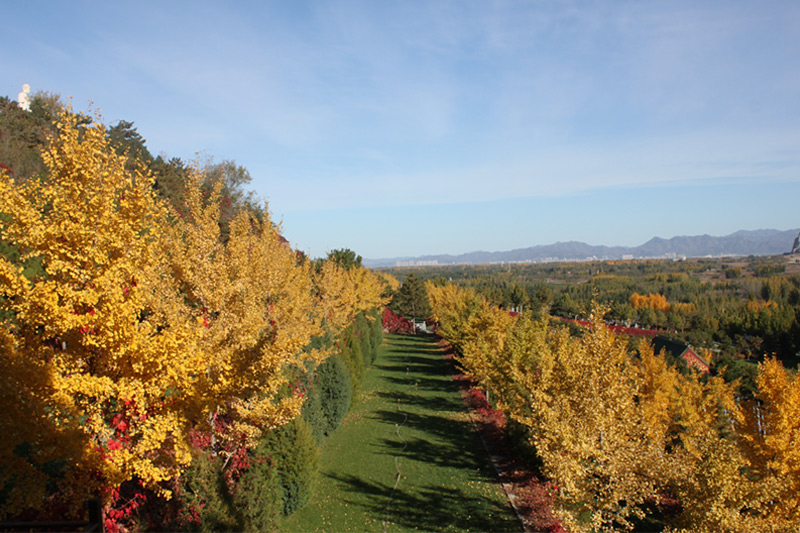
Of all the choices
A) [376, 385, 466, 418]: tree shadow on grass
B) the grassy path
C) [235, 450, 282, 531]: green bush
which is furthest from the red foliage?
[235, 450, 282, 531]: green bush

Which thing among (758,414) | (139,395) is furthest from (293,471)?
(758,414)

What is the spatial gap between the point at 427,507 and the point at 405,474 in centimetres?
255

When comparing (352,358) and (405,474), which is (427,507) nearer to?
(405,474)

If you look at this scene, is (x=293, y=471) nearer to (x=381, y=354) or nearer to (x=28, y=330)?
(x=28, y=330)

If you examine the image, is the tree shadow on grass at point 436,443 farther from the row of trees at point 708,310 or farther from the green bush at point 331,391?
the row of trees at point 708,310

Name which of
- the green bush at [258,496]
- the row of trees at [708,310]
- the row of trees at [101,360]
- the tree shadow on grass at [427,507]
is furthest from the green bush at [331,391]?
the row of trees at [708,310]

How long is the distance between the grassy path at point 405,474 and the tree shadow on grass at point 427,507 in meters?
0.03

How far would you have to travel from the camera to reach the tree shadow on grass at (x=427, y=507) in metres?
14.2

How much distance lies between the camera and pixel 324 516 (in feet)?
45.6

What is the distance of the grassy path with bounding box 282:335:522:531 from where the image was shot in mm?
14148

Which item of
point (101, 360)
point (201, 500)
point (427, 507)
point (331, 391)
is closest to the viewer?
point (101, 360)

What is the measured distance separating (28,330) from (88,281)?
3.88ft

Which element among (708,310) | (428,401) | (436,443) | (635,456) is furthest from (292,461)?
(708,310)

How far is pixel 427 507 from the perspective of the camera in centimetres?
1520
